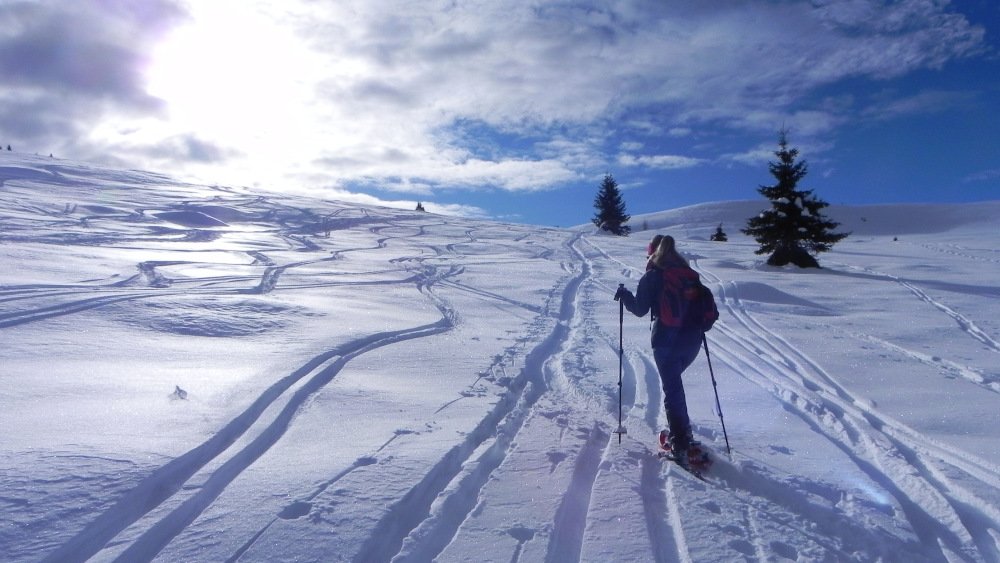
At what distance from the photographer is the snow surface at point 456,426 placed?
3762 mm

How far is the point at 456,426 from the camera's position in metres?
5.56

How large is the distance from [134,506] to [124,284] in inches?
376

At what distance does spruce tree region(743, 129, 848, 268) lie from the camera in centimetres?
2250

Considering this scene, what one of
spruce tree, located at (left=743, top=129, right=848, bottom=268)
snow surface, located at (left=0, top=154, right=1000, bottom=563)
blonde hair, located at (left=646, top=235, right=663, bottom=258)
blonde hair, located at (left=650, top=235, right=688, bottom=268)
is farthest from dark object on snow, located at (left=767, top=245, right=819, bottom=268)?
blonde hair, located at (left=650, top=235, right=688, bottom=268)

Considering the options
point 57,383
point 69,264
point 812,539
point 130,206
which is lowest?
point 812,539

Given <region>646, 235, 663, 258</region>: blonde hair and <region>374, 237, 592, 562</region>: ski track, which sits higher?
<region>646, 235, 663, 258</region>: blonde hair

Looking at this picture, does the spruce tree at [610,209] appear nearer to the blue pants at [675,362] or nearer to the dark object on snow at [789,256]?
the dark object on snow at [789,256]

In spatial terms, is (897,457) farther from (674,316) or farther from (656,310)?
(656,310)

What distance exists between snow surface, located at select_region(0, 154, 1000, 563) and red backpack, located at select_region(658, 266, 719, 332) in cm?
118

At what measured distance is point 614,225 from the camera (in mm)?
49062

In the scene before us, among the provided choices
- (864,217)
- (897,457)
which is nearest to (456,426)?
(897,457)

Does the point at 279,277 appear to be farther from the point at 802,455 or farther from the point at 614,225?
the point at 614,225

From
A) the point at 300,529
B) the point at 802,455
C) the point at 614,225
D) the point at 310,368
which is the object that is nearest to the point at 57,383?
the point at 310,368

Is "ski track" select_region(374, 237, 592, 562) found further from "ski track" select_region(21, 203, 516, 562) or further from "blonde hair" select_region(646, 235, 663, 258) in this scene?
"blonde hair" select_region(646, 235, 663, 258)
